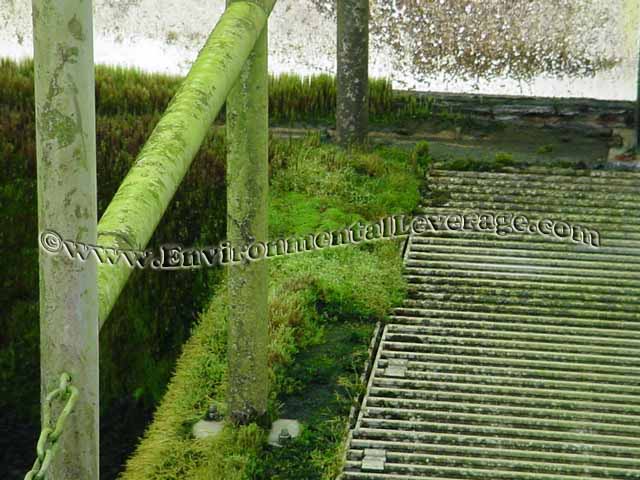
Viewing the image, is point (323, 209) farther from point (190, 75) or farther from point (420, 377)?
point (190, 75)

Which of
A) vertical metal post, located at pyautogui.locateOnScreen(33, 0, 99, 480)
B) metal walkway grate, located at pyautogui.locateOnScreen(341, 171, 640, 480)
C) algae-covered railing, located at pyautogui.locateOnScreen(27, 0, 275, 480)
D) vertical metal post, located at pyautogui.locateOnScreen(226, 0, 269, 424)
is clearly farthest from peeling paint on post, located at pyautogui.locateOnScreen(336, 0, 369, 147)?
vertical metal post, located at pyautogui.locateOnScreen(33, 0, 99, 480)

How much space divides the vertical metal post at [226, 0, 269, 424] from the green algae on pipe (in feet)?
1.93

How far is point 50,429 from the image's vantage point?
3.12m

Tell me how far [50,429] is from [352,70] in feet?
17.5

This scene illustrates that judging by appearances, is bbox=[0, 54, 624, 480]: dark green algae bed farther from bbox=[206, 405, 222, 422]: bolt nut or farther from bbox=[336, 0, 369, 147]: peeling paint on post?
bbox=[336, 0, 369, 147]: peeling paint on post

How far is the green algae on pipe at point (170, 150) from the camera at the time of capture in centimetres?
363

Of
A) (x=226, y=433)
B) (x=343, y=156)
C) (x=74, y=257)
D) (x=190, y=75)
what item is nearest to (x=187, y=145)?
(x=190, y=75)

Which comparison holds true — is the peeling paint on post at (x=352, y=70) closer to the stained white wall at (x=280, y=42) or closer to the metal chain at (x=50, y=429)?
the stained white wall at (x=280, y=42)

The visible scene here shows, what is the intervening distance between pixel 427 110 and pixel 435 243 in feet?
7.06

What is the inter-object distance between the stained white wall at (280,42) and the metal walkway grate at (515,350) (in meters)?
1.85

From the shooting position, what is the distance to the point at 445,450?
5359mm

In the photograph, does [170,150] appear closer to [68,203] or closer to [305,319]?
[68,203]

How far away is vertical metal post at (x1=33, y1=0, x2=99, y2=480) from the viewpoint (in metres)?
3.13

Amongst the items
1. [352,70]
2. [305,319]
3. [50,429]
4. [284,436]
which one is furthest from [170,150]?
[352,70]
